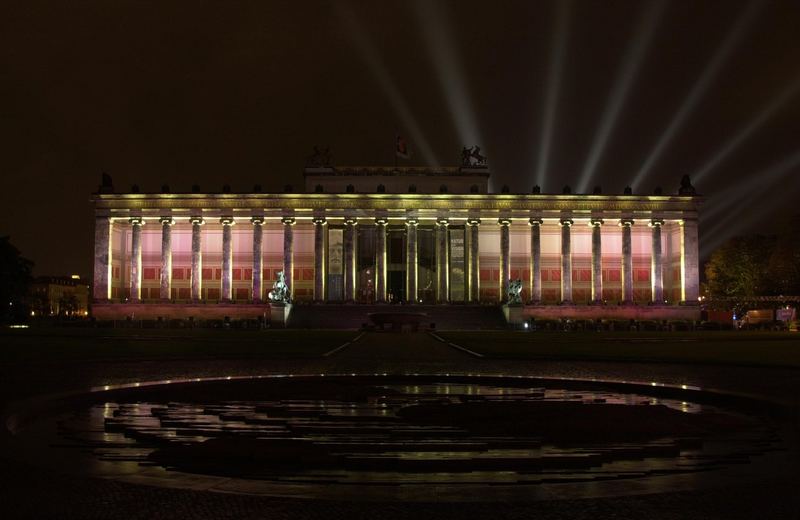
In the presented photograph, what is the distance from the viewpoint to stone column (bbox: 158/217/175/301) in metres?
102

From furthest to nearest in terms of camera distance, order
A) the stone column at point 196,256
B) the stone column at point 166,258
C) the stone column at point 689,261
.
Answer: the stone column at point 166,258
the stone column at point 196,256
the stone column at point 689,261

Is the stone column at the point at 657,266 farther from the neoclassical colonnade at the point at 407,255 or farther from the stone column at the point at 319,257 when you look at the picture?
the stone column at the point at 319,257

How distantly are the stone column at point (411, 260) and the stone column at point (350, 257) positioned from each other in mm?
6714

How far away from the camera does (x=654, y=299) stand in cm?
10075

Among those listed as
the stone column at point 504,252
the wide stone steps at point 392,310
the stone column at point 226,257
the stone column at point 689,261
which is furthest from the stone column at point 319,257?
the stone column at point 689,261

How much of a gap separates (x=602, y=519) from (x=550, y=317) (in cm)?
9097

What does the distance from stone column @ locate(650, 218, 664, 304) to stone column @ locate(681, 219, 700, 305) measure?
2706mm

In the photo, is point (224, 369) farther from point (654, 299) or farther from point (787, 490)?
point (654, 299)

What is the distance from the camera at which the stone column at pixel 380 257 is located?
326ft

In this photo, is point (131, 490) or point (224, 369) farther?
point (224, 369)

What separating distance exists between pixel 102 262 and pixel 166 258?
7.80m

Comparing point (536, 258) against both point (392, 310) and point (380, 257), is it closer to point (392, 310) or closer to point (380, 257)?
point (380, 257)

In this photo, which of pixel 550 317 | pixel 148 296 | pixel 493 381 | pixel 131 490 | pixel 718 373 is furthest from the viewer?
pixel 148 296

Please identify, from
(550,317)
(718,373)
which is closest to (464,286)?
(550,317)
